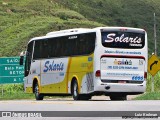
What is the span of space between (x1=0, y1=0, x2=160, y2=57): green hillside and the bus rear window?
38.6m

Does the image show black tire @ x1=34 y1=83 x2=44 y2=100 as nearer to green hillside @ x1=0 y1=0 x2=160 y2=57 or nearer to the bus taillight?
the bus taillight

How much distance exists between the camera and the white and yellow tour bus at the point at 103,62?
29484mm

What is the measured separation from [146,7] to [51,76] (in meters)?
98.1

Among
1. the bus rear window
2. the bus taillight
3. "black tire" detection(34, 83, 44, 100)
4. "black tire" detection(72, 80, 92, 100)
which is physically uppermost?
the bus rear window

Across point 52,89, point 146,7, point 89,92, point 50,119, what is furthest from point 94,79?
point 146,7

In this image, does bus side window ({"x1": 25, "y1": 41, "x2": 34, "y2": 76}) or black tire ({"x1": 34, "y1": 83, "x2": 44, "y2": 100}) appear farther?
bus side window ({"x1": 25, "y1": 41, "x2": 34, "y2": 76})

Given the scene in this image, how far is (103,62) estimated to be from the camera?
96.9ft

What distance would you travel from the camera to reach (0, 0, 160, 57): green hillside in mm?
75269

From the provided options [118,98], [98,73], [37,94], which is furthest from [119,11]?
[98,73]

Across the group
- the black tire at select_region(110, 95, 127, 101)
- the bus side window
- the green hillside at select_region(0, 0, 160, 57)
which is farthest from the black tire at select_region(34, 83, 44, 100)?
the green hillside at select_region(0, 0, 160, 57)

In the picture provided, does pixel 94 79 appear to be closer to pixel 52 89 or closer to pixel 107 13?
pixel 52 89

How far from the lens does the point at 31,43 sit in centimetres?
3597

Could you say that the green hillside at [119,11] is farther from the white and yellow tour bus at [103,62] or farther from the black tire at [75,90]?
the black tire at [75,90]

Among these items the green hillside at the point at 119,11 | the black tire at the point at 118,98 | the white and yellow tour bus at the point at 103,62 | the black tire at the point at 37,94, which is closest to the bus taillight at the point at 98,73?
the white and yellow tour bus at the point at 103,62
